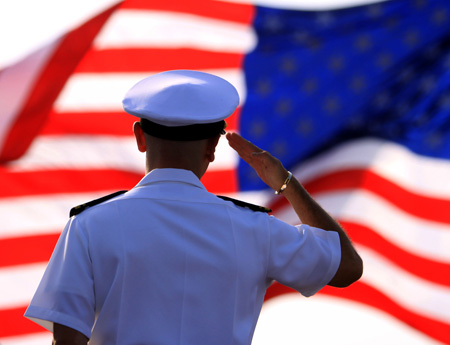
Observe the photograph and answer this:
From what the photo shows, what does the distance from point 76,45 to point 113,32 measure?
0.29 metres

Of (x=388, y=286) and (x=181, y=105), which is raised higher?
(x=388, y=286)

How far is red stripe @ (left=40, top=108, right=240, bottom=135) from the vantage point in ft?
17.3

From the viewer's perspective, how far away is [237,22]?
18.6 feet

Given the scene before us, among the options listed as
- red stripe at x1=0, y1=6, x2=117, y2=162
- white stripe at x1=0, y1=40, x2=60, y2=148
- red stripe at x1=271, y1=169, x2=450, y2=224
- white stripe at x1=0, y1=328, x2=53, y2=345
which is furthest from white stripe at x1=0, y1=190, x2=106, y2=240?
red stripe at x1=271, y1=169, x2=450, y2=224

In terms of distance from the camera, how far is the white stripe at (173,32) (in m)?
5.58

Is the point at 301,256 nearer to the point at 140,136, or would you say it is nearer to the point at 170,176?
the point at 170,176

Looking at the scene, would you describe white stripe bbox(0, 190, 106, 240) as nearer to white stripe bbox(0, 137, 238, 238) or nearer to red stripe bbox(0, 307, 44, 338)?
white stripe bbox(0, 137, 238, 238)

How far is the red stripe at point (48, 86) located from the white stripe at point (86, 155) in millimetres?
86

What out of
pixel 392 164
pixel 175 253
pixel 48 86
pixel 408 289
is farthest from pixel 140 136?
pixel 48 86

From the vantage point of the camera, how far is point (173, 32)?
566 cm

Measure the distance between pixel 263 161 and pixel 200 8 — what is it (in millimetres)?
3941

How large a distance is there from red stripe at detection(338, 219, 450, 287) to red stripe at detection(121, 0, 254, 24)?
1.80 metres

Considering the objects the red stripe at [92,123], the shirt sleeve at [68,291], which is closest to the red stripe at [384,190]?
the red stripe at [92,123]

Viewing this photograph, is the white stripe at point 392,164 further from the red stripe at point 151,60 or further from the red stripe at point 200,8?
the red stripe at point 200,8
